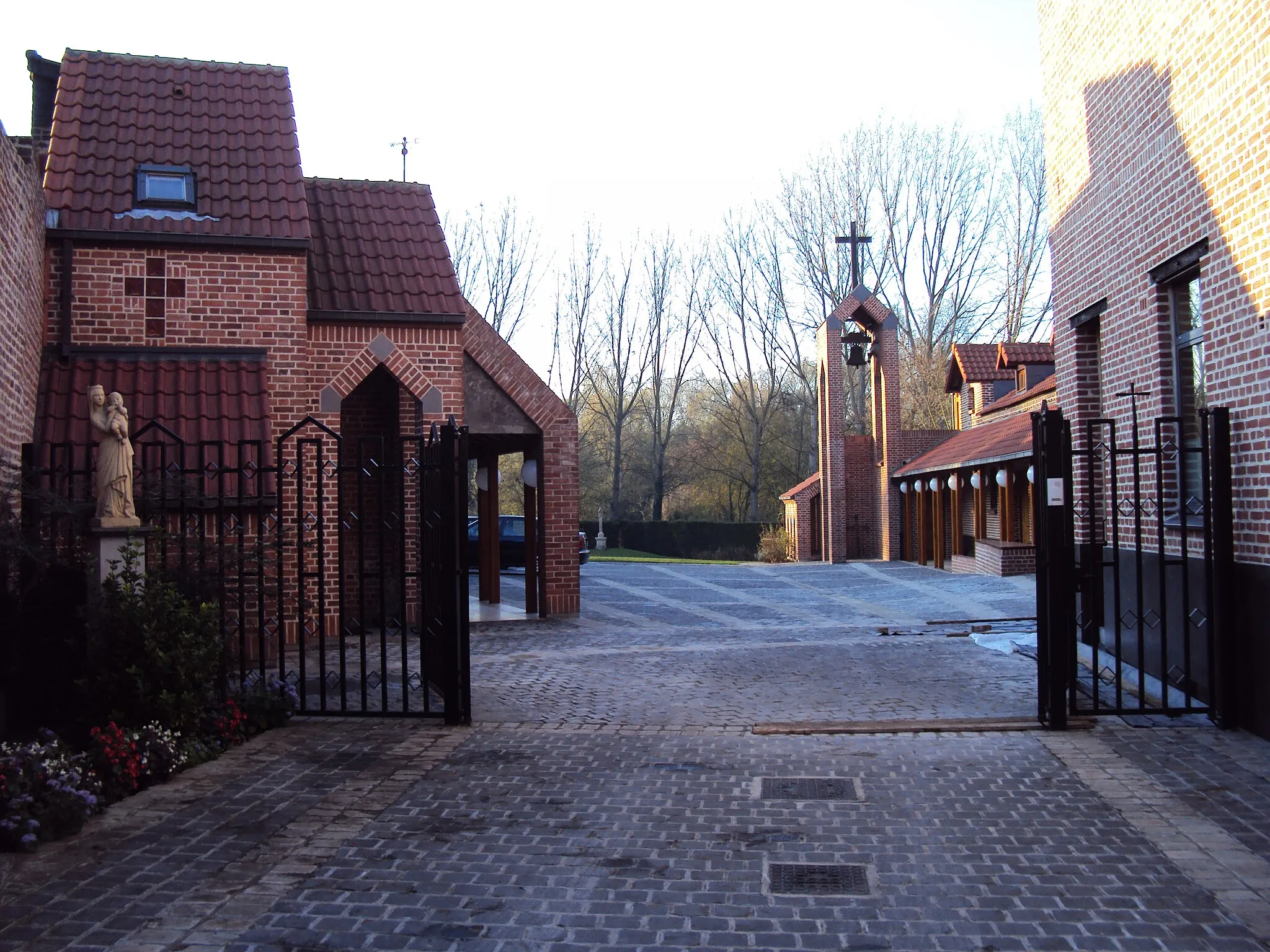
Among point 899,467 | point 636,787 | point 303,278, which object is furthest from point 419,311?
point 899,467

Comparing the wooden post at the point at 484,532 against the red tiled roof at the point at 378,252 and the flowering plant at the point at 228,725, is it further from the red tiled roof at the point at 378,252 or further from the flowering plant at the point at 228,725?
the flowering plant at the point at 228,725

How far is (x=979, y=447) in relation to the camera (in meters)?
24.5

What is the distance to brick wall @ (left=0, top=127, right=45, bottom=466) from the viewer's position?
8641 mm

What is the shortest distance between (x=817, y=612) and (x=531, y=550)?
4.57 m

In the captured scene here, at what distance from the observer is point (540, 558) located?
1458cm

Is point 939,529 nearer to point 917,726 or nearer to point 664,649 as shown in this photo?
point 664,649

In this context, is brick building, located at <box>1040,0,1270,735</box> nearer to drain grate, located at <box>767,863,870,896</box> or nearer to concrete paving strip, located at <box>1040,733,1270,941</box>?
concrete paving strip, located at <box>1040,733,1270,941</box>

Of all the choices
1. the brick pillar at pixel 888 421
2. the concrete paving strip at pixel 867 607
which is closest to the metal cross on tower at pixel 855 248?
the brick pillar at pixel 888 421

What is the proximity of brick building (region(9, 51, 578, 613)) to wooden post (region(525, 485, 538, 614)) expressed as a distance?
2.19ft

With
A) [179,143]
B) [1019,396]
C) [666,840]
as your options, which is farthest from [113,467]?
[1019,396]

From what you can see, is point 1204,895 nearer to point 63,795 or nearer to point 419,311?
point 63,795

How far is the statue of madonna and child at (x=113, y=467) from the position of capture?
23.4ft

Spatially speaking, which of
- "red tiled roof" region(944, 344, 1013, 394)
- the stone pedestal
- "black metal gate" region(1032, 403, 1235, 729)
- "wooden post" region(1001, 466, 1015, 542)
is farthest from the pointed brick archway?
"red tiled roof" region(944, 344, 1013, 394)

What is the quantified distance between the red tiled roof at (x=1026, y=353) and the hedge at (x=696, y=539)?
15522 mm
